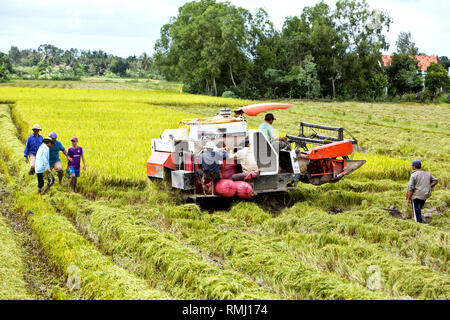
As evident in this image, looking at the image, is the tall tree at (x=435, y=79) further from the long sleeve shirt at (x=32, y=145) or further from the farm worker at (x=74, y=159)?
A: the long sleeve shirt at (x=32, y=145)

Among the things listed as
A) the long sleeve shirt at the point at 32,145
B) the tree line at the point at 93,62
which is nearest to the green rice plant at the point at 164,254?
the long sleeve shirt at the point at 32,145

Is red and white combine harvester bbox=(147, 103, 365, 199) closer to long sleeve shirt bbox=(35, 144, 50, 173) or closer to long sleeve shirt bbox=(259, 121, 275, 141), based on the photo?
long sleeve shirt bbox=(259, 121, 275, 141)

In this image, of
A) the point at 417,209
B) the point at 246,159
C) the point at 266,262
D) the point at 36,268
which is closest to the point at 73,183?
the point at 246,159

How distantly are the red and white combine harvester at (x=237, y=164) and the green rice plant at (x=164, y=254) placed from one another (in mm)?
943

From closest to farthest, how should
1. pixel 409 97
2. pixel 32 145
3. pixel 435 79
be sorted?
1. pixel 32 145
2. pixel 435 79
3. pixel 409 97

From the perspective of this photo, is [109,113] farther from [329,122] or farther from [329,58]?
[329,58]

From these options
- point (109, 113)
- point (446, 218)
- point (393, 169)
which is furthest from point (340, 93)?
point (446, 218)

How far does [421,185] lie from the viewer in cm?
793

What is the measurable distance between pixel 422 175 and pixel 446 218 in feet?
3.43

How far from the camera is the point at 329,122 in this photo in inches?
1014

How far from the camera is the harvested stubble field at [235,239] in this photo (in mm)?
5250

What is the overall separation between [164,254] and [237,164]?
10.6 ft

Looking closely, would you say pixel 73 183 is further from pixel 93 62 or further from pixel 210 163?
pixel 93 62

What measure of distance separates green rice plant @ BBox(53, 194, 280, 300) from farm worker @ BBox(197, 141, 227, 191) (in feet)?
2.36
